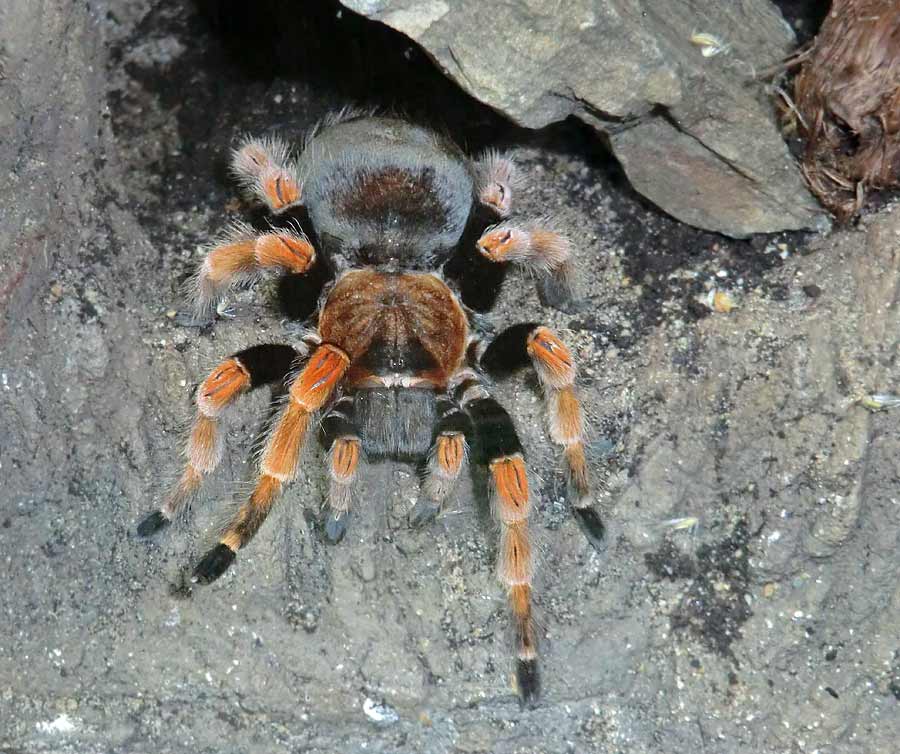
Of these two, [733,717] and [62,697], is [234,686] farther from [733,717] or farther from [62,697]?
[733,717]

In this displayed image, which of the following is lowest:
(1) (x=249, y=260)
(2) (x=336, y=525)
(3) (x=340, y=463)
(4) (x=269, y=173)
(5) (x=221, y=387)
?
(2) (x=336, y=525)

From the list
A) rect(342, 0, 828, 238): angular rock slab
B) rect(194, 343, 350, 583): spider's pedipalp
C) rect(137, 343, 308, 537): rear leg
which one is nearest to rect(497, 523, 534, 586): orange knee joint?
rect(194, 343, 350, 583): spider's pedipalp

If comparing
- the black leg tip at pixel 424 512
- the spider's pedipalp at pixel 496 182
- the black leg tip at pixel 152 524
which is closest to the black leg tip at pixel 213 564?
the black leg tip at pixel 152 524

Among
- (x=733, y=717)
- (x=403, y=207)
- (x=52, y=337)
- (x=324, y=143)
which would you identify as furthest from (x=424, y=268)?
(x=733, y=717)

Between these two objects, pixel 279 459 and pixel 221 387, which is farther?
pixel 221 387

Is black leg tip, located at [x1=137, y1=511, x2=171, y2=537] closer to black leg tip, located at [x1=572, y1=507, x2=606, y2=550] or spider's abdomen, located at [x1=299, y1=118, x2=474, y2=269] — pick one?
spider's abdomen, located at [x1=299, y1=118, x2=474, y2=269]

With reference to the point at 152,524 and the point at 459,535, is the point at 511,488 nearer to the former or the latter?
the point at 459,535

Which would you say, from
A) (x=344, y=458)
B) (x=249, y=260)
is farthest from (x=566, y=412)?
(x=249, y=260)
